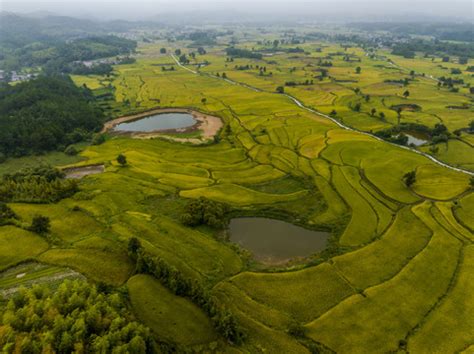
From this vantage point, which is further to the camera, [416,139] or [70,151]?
[416,139]

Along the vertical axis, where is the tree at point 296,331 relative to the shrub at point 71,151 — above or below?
above

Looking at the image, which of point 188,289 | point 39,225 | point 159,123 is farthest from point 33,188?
point 159,123

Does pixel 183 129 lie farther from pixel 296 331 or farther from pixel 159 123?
pixel 296 331

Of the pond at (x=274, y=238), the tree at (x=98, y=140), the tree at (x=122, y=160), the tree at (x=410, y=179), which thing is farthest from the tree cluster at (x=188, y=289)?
the tree at (x=98, y=140)

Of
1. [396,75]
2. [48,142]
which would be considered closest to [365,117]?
[396,75]

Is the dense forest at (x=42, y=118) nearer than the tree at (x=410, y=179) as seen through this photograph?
No

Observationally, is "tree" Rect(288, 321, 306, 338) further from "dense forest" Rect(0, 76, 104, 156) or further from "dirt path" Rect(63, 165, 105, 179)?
"dense forest" Rect(0, 76, 104, 156)

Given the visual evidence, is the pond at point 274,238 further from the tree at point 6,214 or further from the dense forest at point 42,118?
the dense forest at point 42,118
